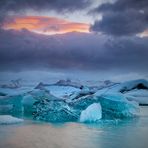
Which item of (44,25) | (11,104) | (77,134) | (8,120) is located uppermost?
(44,25)

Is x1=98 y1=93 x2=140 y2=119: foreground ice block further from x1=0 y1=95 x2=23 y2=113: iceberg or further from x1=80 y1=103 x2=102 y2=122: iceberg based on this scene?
x1=0 y1=95 x2=23 y2=113: iceberg

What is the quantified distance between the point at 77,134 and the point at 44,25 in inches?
34.2

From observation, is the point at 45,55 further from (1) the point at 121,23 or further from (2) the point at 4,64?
(1) the point at 121,23

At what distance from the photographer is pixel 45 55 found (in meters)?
2.96

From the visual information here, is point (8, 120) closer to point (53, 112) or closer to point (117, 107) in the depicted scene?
point (53, 112)

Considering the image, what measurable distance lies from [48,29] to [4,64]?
0.43 metres

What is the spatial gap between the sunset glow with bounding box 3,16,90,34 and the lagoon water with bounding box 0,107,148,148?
0.71m

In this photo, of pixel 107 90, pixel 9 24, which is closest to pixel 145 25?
pixel 107 90

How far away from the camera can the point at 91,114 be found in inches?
108

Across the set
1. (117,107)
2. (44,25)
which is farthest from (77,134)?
(44,25)

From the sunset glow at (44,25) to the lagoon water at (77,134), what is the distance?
2.33 ft

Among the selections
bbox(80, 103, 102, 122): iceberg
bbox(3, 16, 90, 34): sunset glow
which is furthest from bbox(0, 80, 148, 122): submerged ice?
bbox(3, 16, 90, 34): sunset glow

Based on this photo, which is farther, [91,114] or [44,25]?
[44,25]

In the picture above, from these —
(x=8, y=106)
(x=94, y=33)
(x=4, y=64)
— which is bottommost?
(x=8, y=106)
